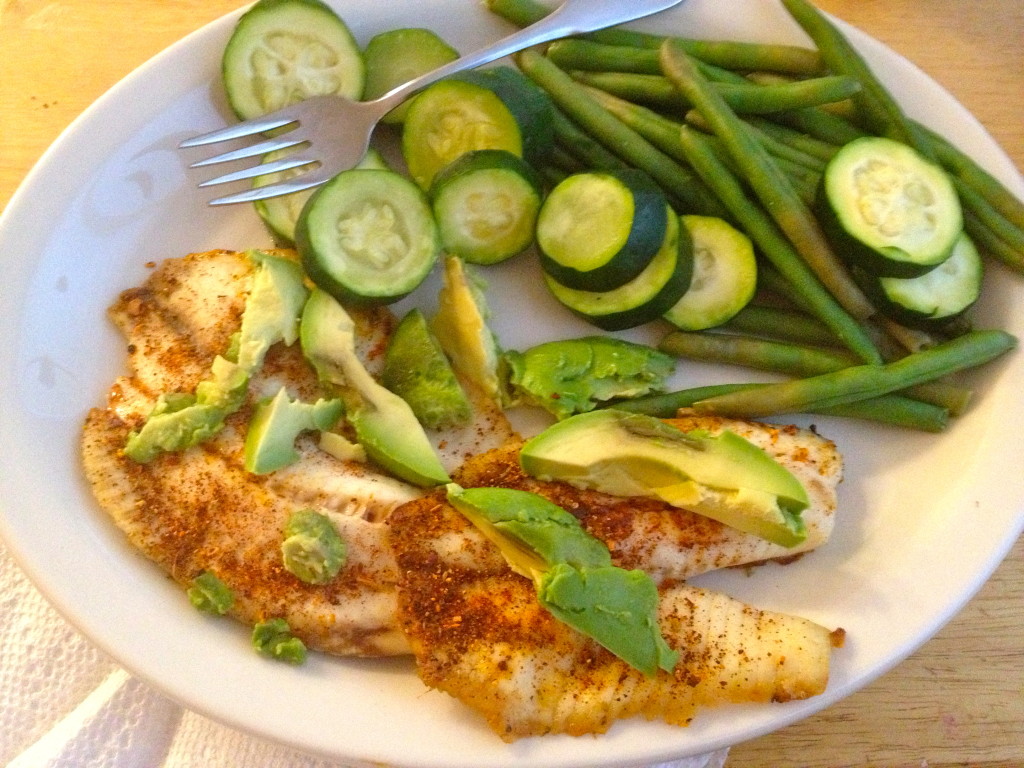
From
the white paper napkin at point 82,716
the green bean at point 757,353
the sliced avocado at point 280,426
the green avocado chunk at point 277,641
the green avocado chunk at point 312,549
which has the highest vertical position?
the green bean at point 757,353

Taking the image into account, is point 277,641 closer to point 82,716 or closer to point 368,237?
point 82,716

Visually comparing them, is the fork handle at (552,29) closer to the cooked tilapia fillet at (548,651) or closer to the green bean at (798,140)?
the green bean at (798,140)

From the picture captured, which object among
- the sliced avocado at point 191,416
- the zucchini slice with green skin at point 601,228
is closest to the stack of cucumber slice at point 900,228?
the zucchini slice with green skin at point 601,228

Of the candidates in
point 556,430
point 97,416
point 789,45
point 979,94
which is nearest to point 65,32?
point 97,416

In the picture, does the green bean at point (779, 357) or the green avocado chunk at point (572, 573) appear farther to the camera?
the green bean at point (779, 357)

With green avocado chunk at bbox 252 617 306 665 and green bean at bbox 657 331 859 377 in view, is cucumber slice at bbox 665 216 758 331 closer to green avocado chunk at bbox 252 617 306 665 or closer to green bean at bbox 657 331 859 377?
green bean at bbox 657 331 859 377

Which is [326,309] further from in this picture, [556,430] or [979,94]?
[979,94]

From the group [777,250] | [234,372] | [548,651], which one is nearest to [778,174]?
[777,250]
